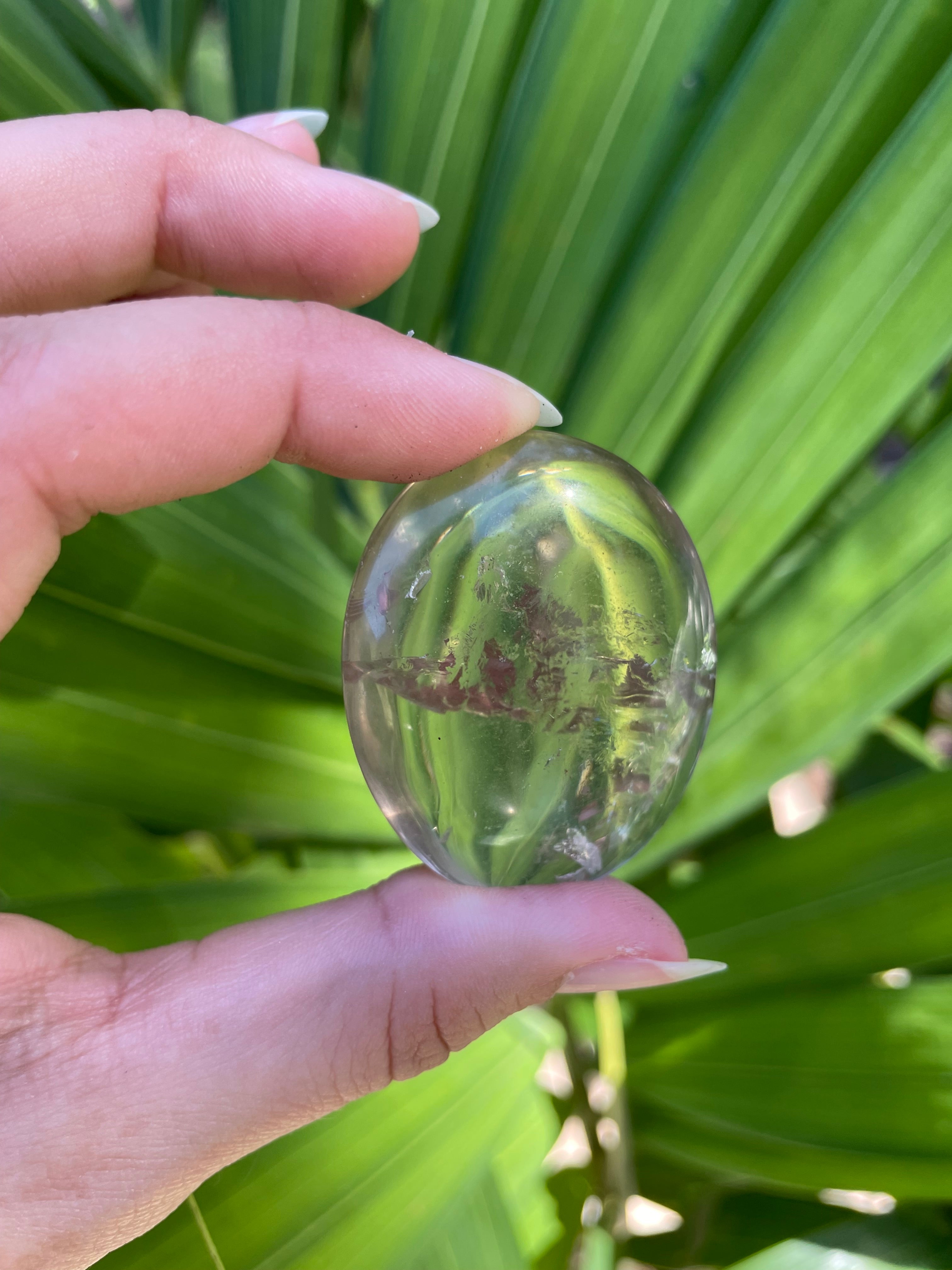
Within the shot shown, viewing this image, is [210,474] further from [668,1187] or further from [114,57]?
[668,1187]

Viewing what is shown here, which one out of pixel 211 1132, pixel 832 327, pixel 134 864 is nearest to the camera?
pixel 211 1132

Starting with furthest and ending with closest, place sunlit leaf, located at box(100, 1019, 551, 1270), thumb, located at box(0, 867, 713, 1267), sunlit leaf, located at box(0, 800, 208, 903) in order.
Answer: sunlit leaf, located at box(0, 800, 208, 903)
sunlit leaf, located at box(100, 1019, 551, 1270)
thumb, located at box(0, 867, 713, 1267)

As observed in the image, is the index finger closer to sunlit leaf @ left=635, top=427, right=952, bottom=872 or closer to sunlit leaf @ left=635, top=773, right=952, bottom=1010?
sunlit leaf @ left=635, top=427, right=952, bottom=872

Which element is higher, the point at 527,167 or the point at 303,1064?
the point at 527,167

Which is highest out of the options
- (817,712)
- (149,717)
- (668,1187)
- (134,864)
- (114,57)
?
(114,57)

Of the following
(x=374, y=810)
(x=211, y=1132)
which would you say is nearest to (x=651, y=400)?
(x=374, y=810)

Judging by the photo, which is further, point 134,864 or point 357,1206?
point 134,864

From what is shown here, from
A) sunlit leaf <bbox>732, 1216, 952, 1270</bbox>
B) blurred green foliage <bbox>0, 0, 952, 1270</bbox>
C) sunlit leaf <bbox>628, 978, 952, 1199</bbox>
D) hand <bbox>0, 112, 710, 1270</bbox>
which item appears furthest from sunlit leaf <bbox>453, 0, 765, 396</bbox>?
sunlit leaf <bbox>732, 1216, 952, 1270</bbox>

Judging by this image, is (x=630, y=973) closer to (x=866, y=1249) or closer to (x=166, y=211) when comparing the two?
(x=866, y=1249)
